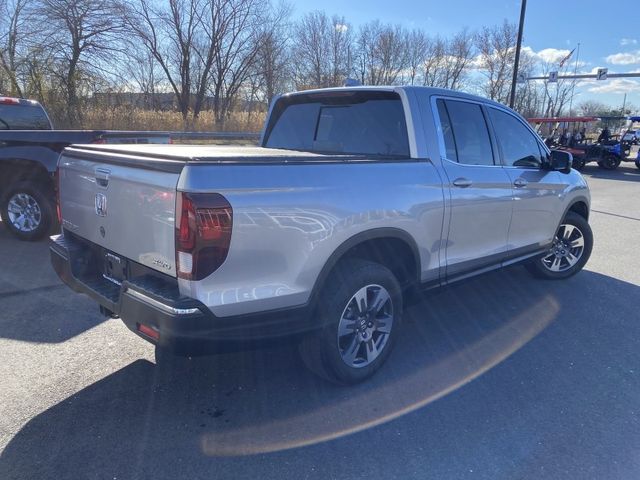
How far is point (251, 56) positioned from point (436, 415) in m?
35.5

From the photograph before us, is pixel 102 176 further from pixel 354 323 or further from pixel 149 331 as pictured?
pixel 354 323

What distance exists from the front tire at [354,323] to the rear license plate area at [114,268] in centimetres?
118

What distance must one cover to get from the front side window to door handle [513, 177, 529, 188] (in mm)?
156

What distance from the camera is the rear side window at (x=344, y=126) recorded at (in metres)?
3.72

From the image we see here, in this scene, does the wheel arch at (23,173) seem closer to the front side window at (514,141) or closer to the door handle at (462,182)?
the door handle at (462,182)

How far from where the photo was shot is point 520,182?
4.46 m

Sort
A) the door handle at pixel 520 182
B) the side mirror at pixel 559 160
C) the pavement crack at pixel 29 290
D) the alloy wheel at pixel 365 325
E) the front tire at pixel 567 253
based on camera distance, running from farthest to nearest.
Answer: the front tire at pixel 567 253, the side mirror at pixel 559 160, the pavement crack at pixel 29 290, the door handle at pixel 520 182, the alloy wheel at pixel 365 325

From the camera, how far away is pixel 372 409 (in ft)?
10.0

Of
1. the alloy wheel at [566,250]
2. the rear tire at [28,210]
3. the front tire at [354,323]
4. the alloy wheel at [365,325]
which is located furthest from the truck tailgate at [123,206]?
the alloy wheel at [566,250]

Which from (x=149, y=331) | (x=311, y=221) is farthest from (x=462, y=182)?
(x=149, y=331)

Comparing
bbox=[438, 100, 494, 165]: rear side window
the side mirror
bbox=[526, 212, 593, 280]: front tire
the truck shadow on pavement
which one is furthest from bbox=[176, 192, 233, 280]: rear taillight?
bbox=[526, 212, 593, 280]: front tire

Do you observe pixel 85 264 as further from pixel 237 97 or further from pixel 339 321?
pixel 237 97

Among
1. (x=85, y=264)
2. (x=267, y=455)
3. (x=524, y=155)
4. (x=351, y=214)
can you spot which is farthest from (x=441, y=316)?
(x=85, y=264)

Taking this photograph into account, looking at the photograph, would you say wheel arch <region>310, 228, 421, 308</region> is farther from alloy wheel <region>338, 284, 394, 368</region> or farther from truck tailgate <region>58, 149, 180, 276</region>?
truck tailgate <region>58, 149, 180, 276</region>
